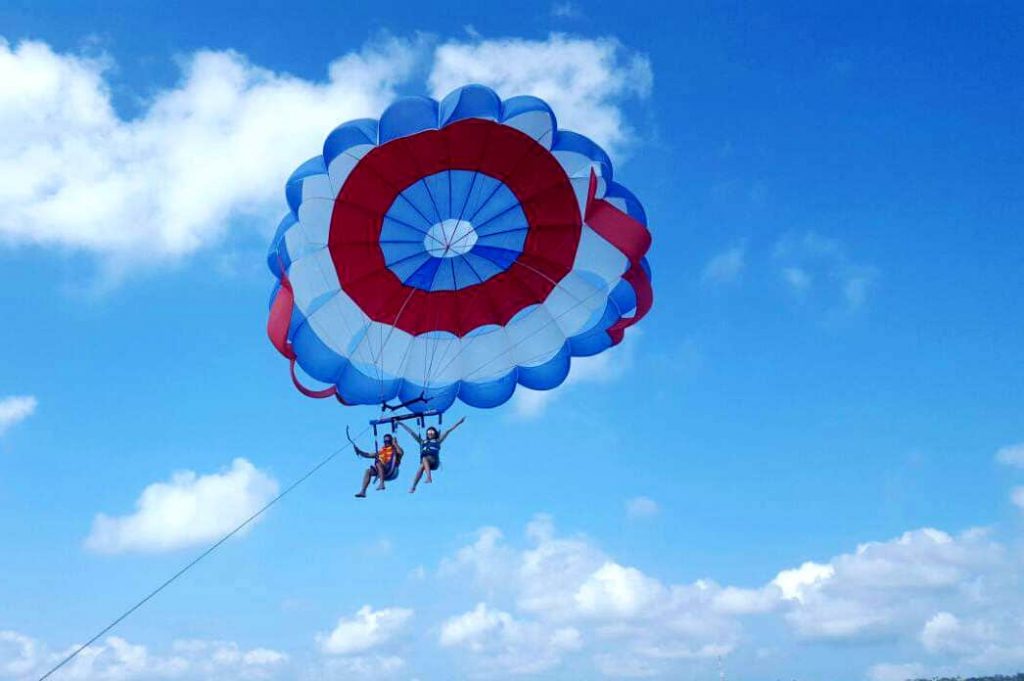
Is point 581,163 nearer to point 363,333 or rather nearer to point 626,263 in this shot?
point 626,263

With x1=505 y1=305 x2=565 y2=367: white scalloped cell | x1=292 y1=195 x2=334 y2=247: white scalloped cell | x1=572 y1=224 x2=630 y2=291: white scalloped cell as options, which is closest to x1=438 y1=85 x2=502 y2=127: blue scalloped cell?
x1=292 y1=195 x2=334 y2=247: white scalloped cell

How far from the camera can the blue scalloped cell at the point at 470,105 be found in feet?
50.2

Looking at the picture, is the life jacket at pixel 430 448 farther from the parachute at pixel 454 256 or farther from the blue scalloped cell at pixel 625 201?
the blue scalloped cell at pixel 625 201

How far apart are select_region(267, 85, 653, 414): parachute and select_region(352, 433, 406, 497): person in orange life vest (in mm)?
1114

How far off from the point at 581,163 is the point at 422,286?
373 cm

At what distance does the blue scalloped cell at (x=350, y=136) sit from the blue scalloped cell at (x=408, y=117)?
23 centimetres

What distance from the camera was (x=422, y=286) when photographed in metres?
18.0

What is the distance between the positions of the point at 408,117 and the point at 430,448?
17.6ft

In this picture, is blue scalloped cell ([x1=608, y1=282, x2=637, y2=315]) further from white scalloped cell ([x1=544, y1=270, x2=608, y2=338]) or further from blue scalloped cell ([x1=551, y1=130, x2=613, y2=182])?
blue scalloped cell ([x1=551, y1=130, x2=613, y2=182])

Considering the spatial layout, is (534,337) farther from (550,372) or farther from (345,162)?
(345,162)

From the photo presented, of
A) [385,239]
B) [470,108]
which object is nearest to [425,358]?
[385,239]

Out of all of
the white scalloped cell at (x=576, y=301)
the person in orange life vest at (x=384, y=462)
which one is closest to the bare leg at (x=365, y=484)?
the person in orange life vest at (x=384, y=462)

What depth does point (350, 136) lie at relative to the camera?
615 inches

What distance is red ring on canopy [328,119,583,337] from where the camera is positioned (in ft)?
52.5
